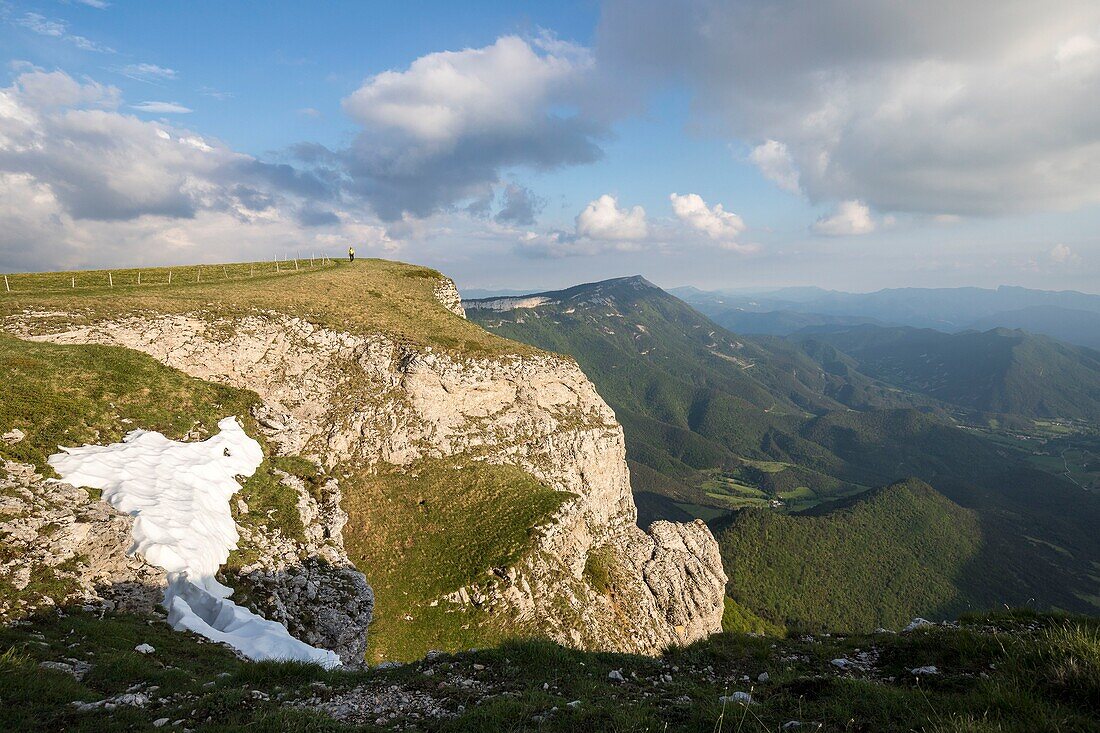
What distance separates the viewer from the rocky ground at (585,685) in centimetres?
707

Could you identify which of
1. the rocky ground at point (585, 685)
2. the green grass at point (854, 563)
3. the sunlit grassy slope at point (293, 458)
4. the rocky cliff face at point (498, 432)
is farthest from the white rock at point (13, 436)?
the green grass at point (854, 563)

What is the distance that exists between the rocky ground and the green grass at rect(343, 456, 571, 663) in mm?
15580

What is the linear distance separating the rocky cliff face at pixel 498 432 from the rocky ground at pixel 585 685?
1437 centimetres

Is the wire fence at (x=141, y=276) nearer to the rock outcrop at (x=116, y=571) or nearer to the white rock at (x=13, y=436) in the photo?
the white rock at (x=13, y=436)

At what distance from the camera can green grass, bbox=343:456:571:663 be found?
93.1 ft

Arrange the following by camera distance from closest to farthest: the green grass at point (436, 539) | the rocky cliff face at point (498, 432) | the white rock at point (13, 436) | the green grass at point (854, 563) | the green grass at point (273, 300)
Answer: the white rock at point (13, 436) → the green grass at point (436, 539) → the rocky cliff face at point (498, 432) → the green grass at point (273, 300) → the green grass at point (854, 563)

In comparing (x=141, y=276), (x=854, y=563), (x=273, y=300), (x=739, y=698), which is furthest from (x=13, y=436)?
(x=854, y=563)

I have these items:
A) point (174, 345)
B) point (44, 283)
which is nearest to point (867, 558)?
point (174, 345)

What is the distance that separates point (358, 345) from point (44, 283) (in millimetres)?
35332

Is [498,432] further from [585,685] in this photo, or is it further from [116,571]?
[585,685]

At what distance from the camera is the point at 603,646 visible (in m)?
33.7

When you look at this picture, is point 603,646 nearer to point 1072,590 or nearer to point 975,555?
point 975,555

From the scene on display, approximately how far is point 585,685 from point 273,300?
49246 mm

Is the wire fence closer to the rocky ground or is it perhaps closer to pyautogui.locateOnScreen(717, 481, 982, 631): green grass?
the rocky ground
